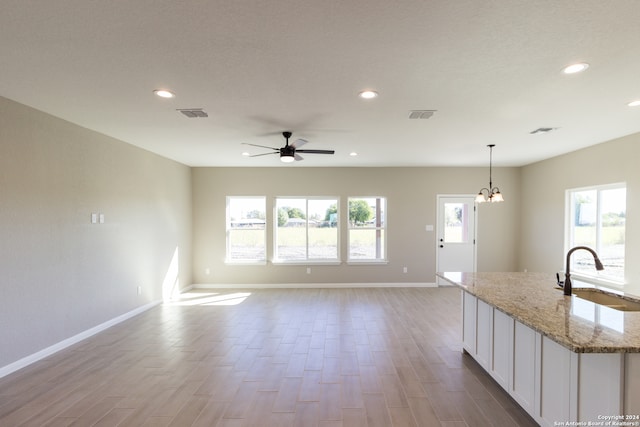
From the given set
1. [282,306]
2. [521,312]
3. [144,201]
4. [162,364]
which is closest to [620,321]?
[521,312]

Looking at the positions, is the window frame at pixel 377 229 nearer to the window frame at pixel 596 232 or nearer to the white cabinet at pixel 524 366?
the window frame at pixel 596 232

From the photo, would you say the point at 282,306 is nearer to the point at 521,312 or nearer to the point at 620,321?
the point at 521,312

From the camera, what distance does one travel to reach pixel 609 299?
248 centimetres

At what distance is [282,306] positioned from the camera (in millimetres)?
5090

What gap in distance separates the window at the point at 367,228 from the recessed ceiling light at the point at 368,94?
3993 millimetres

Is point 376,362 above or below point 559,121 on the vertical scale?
below

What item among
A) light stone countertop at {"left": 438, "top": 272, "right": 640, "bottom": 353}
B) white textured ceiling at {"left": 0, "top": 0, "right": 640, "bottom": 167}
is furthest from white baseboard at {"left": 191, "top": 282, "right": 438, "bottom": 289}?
white textured ceiling at {"left": 0, "top": 0, "right": 640, "bottom": 167}

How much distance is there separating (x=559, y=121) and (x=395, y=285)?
14.0 feet

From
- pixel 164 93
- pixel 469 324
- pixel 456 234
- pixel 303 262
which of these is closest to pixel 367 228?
pixel 303 262

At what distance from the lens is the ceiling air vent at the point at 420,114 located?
10.1 ft

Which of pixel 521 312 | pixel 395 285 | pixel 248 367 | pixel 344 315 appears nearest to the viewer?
pixel 521 312

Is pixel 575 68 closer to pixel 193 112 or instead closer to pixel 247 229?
pixel 193 112

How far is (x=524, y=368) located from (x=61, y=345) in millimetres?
4801

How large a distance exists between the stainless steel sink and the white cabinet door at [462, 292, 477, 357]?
892mm
